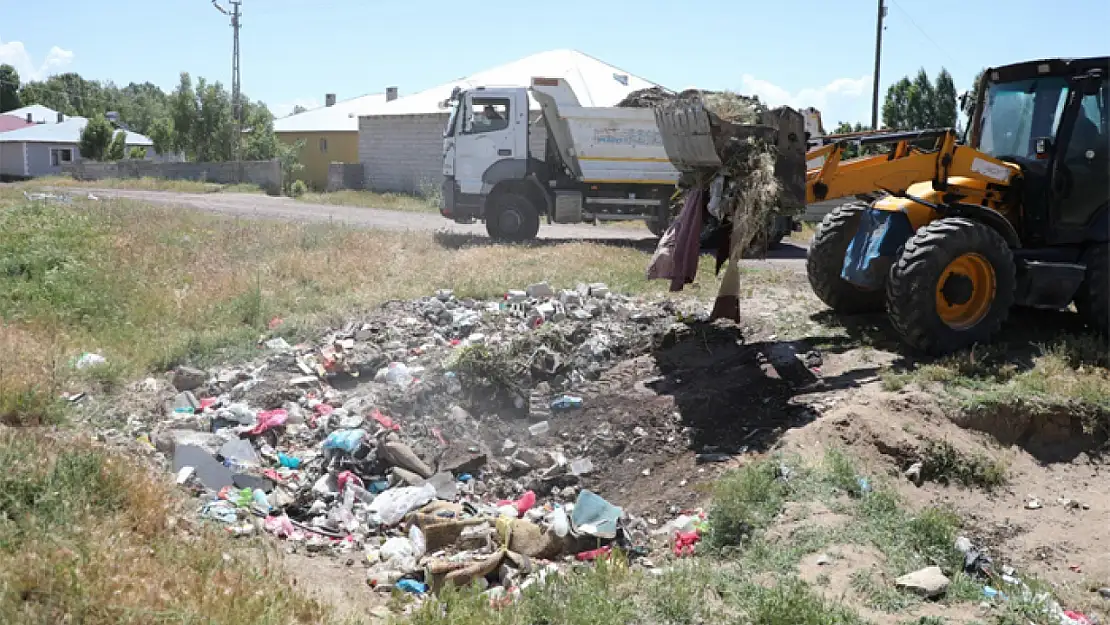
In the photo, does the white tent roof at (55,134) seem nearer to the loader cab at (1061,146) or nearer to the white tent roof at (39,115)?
the white tent roof at (39,115)

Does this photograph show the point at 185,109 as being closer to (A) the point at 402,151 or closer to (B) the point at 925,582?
(A) the point at 402,151

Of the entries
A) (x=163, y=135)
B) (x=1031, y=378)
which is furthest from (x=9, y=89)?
(x=1031, y=378)

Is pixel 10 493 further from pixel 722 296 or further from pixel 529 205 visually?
pixel 529 205

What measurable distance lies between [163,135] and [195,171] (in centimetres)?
1703

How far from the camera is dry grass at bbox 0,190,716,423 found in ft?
30.8

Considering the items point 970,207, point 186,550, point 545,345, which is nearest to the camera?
point 186,550

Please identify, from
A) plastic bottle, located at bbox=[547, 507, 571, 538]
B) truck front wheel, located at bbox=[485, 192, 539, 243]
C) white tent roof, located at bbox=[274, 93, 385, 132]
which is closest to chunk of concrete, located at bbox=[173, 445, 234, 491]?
plastic bottle, located at bbox=[547, 507, 571, 538]

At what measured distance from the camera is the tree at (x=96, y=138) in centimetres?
5012

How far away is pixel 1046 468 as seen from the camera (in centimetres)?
678

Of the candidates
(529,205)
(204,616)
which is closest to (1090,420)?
(204,616)

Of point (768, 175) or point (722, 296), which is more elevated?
point (768, 175)

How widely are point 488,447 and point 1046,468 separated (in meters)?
4.00

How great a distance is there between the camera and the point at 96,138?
50281 mm

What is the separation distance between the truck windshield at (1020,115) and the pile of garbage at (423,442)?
3468 millimetres
